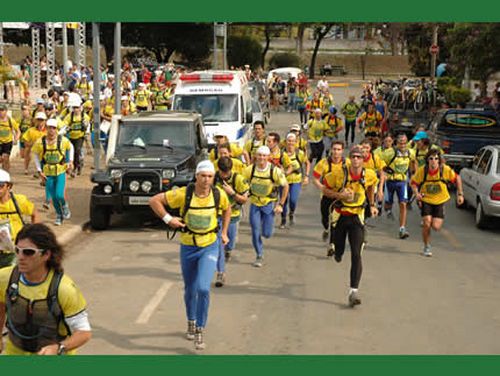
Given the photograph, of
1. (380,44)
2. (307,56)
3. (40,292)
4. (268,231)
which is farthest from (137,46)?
(40,292)

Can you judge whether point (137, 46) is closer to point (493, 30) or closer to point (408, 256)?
point (493, 30)

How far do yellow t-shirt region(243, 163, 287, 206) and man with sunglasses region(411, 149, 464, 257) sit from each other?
7.28 ft

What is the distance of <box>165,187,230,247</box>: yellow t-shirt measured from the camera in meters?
9.13

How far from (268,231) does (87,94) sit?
19805mm

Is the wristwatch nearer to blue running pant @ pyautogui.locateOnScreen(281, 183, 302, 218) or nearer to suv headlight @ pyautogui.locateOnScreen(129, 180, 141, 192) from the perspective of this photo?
suv headlight @ pyautogui.locateOnScreen(129, 180, 141, 192)

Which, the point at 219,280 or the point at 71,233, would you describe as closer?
the point at 219,280

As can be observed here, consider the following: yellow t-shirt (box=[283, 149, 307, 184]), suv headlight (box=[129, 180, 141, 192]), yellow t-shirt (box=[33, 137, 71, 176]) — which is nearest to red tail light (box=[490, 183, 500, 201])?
yellow t-shirt (box=[283, 149, 307, 184])

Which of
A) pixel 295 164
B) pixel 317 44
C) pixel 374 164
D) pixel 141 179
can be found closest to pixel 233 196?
pixel 374 164

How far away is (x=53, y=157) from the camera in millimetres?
15430

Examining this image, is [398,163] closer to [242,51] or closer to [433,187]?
[433,187]

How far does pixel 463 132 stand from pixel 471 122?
631 millimetres

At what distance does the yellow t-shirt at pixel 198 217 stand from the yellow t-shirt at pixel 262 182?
Result: 12.2ft

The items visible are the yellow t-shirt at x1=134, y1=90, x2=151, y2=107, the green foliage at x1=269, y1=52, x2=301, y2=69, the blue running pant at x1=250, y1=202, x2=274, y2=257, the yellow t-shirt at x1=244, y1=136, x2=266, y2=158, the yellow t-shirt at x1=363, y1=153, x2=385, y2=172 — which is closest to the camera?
the blue running pant at x1=250, y1=202, x2=274, y2=257

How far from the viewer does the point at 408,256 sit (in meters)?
14.2
